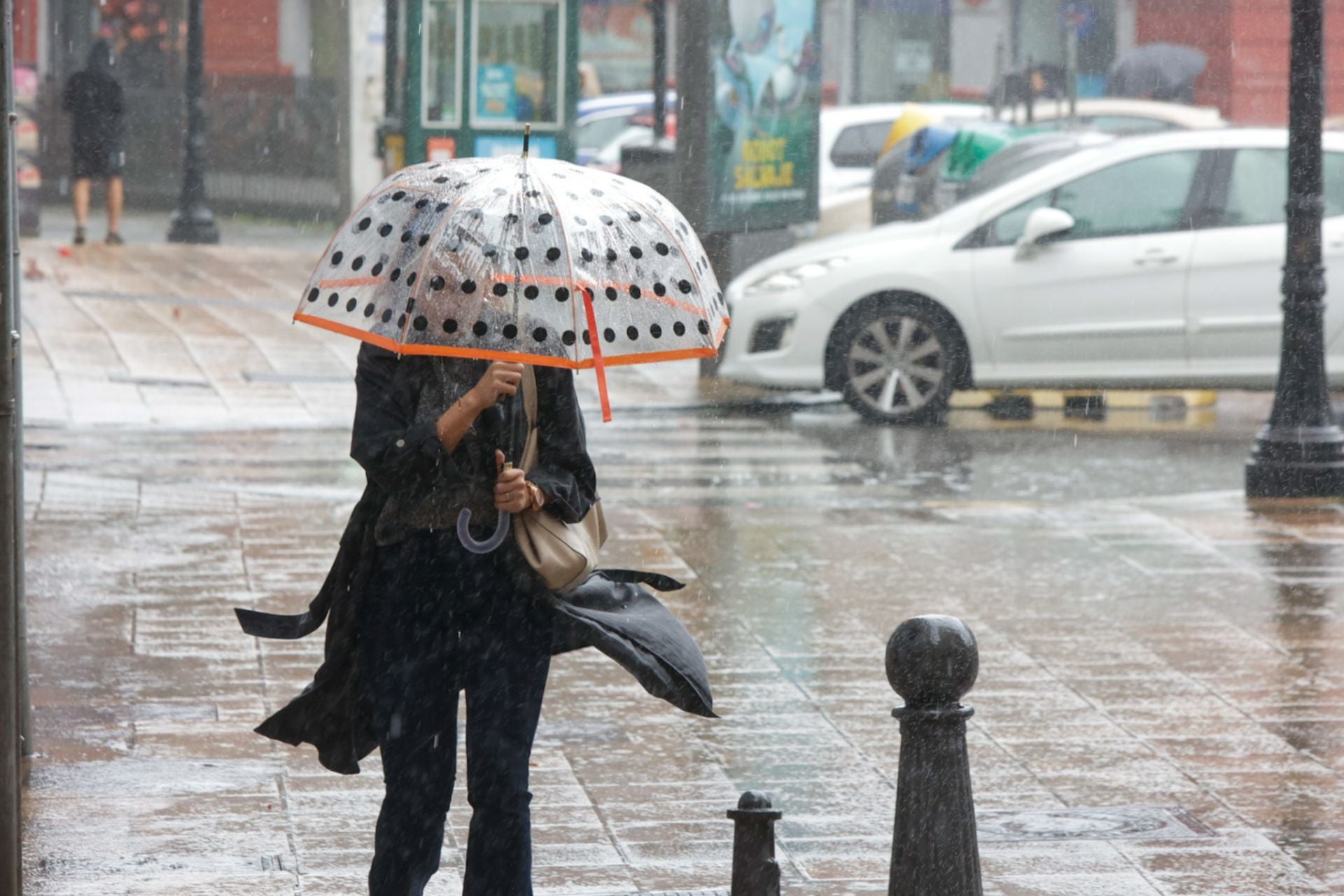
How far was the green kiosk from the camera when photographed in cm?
1864

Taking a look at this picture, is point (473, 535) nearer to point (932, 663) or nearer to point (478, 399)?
point (478, 399)

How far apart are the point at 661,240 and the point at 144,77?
29.2m

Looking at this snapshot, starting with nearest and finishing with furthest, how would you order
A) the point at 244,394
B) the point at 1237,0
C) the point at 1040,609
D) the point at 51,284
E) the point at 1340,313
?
the point at 1040,609
the point at 1340,313
the point at 244,394
the point at 51,284
the point at 1237,0

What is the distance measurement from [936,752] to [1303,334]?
23.5 feet

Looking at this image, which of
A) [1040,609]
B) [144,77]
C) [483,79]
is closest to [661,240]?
[1040,609]

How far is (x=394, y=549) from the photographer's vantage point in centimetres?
431

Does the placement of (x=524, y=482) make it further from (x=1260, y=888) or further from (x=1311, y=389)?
(x=1311, y=389)

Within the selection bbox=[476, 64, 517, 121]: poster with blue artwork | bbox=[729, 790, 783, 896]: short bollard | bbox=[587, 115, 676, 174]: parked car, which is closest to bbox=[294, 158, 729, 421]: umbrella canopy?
bbox=[729, 790, 783, 896]: short bollard

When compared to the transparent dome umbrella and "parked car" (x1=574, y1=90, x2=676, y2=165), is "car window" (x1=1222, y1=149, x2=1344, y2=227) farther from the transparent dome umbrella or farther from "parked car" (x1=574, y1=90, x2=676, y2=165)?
"parked car" (x1=574, y1=90, x2=676, y2=165)

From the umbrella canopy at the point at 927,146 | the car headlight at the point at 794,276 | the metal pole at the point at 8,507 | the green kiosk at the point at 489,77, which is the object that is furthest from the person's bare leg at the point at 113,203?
the metal pole at the point at 8,507

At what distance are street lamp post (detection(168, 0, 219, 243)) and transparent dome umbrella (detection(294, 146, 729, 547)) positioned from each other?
777 inches

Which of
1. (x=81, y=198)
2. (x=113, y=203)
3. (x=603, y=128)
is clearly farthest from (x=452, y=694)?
(x=603, y=128)

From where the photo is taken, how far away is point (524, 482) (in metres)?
4.20

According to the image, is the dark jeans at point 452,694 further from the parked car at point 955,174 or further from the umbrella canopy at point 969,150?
the umbrella canopy at point 969,150
